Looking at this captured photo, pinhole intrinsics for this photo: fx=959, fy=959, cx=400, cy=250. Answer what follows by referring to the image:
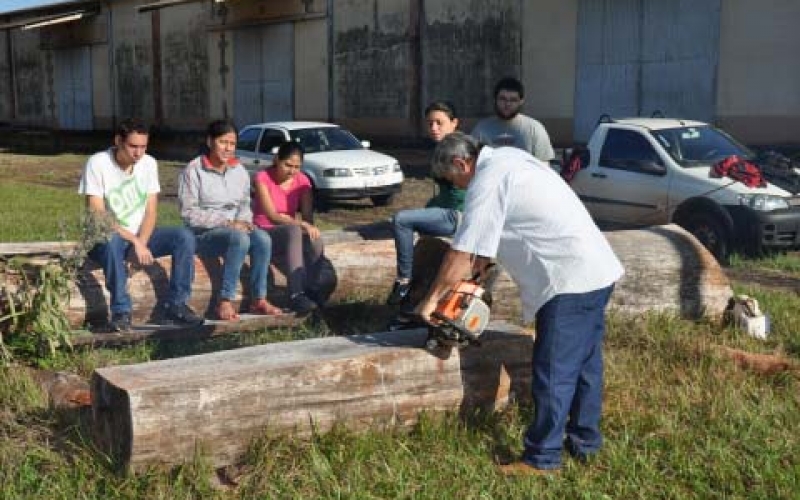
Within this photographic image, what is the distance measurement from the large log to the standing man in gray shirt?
88cm

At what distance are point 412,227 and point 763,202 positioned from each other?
4868 millimetres

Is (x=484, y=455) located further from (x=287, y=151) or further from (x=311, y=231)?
(x=287, y=151)

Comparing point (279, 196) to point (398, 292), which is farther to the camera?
point (279, 196)

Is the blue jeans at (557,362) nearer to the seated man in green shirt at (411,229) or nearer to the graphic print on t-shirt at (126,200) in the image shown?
the seated man in green shirt at (411,229)

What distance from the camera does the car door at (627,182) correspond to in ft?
34.8

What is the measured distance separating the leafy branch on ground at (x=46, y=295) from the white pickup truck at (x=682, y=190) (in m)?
6.63

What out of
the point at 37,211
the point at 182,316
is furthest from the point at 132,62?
the point at 182,316

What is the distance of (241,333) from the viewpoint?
642 cm

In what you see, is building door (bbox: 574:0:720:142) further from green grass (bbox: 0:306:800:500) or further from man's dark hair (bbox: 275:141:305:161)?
green grass (bbox: 0:306:800:500)

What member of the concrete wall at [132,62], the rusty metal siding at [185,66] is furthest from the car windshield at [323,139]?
the concrete wall at [132,62]

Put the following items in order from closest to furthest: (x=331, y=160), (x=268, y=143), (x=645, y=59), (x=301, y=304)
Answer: (x=301, y=304) → (x=331, y=160) → (x=268, y=143) → (x=645, y=59)

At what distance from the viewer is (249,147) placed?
630 inches

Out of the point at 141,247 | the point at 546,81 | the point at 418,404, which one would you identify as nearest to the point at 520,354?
the point at 418,404

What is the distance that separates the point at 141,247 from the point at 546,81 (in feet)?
49.1
